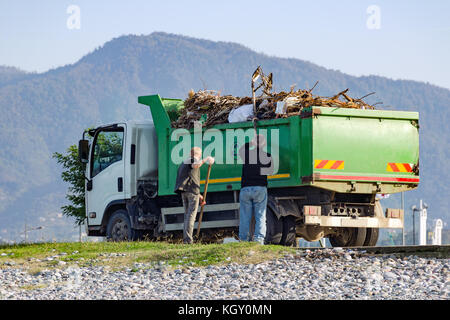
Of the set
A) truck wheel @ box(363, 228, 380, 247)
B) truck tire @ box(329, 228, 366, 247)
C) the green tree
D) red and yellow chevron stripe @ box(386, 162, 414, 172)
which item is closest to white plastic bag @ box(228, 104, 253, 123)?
red and yellow chevron stripe @ box(386, 162, 414, 172)

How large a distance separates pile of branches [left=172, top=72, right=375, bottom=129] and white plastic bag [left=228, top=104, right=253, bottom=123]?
15 cm

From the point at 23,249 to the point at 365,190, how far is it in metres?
6.19

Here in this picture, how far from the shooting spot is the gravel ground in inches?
362

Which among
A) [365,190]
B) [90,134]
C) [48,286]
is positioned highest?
[90,134]

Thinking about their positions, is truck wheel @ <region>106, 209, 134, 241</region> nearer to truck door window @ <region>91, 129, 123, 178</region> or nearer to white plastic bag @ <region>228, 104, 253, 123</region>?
truck door window @ <region>91, 129, 123, 178</region>

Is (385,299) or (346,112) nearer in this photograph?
(385,299)

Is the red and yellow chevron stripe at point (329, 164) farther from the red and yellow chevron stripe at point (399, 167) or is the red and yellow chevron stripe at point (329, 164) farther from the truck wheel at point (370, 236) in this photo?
the truck wheel at point (370, 236)

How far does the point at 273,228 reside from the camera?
14984 mm

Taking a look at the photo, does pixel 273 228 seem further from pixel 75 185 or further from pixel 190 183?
pixel 75 185

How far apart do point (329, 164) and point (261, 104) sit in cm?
197

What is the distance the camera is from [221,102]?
1670cm
